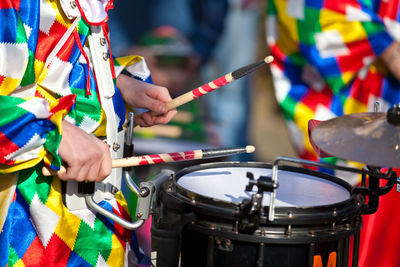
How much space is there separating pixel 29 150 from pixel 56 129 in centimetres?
8

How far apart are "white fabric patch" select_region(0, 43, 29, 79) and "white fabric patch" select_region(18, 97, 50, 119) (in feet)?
0.25

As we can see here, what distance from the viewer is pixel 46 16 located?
158cm

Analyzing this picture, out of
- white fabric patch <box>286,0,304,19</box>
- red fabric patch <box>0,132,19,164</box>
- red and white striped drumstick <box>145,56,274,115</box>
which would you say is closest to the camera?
red fabric patch <box>0,132,19,164</box>

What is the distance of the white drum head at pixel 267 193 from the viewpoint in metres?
1.60

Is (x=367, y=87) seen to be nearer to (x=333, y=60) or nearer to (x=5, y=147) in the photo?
(x=333, y=60)

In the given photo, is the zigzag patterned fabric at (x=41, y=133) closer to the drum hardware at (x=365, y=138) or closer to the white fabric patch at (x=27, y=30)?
the white fabric patch at (x=27, y=30)

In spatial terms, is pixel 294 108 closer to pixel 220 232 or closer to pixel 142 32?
pixel 220 232

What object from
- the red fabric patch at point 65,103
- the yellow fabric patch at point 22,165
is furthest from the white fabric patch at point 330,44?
the yellow fabric patch at point 22,165

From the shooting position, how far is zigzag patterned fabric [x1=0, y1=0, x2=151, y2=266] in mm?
1460

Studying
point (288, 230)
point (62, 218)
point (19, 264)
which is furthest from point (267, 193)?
point (19, 264)

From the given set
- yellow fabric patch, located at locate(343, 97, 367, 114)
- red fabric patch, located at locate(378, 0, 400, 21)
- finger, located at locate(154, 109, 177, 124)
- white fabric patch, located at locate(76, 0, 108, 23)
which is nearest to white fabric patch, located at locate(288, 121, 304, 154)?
yellow fabric patch, located at locate(343, 97, 367, 114)

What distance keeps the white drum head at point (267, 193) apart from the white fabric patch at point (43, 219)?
32 cm

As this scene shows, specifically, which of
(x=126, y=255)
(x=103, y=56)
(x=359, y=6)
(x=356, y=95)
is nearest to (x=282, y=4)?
(x=359, y=6)

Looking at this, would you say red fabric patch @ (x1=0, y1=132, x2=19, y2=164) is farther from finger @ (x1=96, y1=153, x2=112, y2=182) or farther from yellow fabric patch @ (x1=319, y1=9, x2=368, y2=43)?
yellow fabric patch @ (x1=319, y1=9, x2=368, y2=43)
